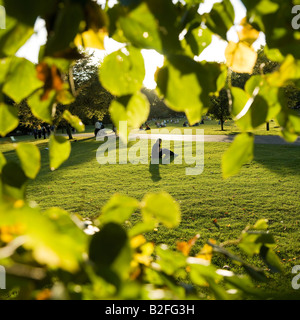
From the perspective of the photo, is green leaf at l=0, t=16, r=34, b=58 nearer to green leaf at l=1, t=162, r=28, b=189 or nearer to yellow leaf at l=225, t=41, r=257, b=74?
green leaf at l=1, t=162, r=28, b=189

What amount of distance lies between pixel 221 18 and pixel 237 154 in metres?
0.36

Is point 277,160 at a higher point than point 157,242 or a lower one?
higher

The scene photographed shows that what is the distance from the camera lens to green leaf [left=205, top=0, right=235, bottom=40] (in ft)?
2.05

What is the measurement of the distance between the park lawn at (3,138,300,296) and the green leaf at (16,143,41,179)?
3241mm

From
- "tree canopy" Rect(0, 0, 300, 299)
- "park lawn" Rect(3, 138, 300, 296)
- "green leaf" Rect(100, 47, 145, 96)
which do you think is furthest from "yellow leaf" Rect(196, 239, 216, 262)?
"park lawn" Rect(3, 138, 300, 296)

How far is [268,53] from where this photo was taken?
2.46ft

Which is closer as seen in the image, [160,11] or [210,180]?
[160,11]

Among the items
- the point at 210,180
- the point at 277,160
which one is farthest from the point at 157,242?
the point at 277,160

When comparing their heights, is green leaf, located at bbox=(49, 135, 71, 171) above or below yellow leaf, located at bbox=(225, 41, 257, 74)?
below

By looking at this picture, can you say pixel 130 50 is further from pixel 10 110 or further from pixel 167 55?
pixel 10 110

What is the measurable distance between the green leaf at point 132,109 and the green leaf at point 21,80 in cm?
19

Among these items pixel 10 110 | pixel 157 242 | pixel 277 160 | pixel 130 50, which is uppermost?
pixel 130 50

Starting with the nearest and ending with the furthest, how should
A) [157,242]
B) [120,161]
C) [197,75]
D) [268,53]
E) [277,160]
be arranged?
1. [197,75]
2. [268,53]
3. [157,242]
4. [277,160]
5. [120,161]

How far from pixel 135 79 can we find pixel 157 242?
15.5ft
